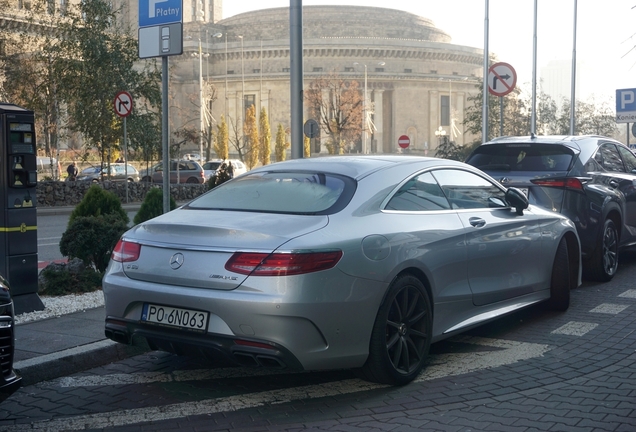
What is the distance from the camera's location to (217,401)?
5223mm

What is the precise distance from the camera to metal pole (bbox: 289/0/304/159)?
12.1m

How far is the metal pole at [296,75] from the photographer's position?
12.1m

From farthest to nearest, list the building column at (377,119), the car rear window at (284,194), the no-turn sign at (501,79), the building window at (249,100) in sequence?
1. the building column at (377,119)
2. the building window at (249,100)
3. the no-turn sign at (501,79)
4. the car rear window at (284,194)

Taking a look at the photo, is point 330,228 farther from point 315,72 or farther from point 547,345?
point 315,72

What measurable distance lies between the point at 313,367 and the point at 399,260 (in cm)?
97

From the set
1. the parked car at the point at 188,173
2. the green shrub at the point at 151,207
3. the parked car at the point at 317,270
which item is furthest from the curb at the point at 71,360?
the parked car at the point at 188,173

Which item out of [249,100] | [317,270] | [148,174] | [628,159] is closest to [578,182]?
[628,159]

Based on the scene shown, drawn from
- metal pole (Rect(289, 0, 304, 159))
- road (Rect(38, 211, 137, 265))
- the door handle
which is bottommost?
road (Rect(38, 211, 137, 265))

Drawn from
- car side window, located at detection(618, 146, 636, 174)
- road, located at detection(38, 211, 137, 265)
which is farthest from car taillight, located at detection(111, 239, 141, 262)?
car side window, located at detection(618, 146, 636, 174)

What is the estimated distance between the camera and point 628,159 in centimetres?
1165

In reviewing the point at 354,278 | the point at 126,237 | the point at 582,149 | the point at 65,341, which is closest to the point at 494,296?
the point at 354,278

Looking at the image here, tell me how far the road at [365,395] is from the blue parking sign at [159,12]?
3.90m

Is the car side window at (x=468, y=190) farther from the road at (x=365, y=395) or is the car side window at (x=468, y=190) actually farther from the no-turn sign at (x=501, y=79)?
the no-turn sign at (x=501, y=79)

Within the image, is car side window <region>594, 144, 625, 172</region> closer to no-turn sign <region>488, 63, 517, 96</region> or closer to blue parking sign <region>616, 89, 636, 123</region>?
no-turn sign <region>488, 63, 517, 96</region>
